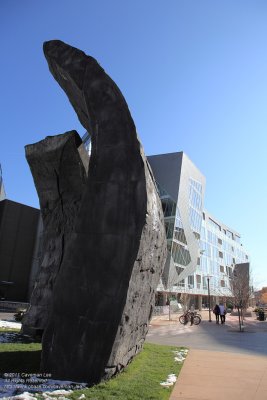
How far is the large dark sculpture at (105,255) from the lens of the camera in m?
6.95

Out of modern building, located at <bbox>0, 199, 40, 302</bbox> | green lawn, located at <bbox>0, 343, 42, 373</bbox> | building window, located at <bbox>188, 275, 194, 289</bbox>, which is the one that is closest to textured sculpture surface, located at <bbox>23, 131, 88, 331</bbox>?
green lawn, located at <bbox>0, 343, 42, 373</bbox>

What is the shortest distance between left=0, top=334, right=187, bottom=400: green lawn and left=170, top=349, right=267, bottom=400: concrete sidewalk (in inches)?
14.6

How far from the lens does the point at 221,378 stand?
8180 mm

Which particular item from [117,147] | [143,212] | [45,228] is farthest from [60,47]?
[45,228]

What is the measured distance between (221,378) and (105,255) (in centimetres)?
400

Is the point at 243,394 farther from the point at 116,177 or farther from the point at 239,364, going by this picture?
the point at 116,177

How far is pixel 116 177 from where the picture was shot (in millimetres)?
8031

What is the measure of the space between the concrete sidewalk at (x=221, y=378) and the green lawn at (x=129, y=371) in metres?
0.37

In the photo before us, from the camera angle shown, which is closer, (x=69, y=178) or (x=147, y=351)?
(x=147, y=351)

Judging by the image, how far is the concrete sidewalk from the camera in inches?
268

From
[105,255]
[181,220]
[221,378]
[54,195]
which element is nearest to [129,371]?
[221,378]

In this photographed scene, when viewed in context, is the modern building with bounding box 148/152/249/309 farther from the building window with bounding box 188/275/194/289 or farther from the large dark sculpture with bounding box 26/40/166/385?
the large dark sculpture with bounding box 26/40/166/385

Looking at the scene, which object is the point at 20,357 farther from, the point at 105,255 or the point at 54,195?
the point at 54,195

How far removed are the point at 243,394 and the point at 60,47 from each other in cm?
967
